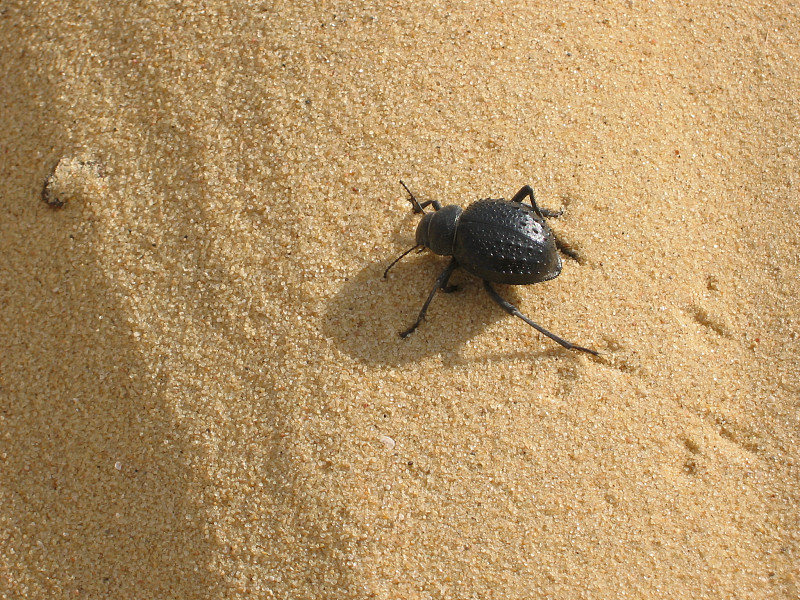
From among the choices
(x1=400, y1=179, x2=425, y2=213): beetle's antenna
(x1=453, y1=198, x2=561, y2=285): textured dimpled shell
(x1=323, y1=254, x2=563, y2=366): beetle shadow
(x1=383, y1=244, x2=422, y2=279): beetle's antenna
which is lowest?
(x1=323, y1=254, x2=563, y2=366): beetle shadow

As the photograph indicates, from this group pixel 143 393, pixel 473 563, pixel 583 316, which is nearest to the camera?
pixel 473 563

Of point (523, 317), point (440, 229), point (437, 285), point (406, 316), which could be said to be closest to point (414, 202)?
point (440, 229)

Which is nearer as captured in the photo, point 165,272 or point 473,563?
point 473,563

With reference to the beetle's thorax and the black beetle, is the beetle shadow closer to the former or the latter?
the black beetle

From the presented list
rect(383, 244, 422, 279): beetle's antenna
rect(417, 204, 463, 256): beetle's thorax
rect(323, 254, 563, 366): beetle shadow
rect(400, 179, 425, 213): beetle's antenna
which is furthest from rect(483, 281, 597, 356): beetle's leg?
rect(400, 179, 425, 213): beetle's antenna

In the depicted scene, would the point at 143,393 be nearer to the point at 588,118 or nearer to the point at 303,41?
the point at 303,41

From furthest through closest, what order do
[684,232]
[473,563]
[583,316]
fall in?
[684,232] < [583,316] < [473,563]

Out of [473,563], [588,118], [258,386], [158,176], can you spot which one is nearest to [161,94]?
[158,176]
